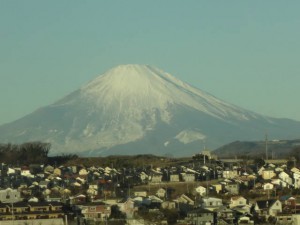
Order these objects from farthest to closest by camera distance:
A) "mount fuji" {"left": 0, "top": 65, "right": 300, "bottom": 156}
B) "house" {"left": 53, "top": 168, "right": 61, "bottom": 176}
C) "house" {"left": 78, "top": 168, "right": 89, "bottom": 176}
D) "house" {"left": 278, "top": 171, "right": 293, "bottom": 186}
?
"mount fuji" {"left": 0, "top": 65, "right": 300, "bottom": 156}
"house" {"left": 53, "top": 168, "right": 61, "bottom": 176}
"house" {"left": 78, "top": 168, "right": 89, "bottom": 176}
"house" {"left": 278, "top": 171, "right": 293, "bottom": 186}

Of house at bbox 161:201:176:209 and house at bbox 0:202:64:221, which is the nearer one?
house at bbox 0:202:64:221

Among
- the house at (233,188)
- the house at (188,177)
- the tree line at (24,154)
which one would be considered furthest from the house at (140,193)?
the tree line at (24,154)

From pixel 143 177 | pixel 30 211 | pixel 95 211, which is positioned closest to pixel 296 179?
pixel 143 177

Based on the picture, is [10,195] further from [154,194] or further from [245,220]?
[245,220]

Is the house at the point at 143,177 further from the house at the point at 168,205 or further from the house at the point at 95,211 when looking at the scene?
the house at the point at 95,211

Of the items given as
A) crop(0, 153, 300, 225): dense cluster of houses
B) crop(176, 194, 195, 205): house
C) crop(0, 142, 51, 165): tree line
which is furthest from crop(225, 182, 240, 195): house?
crop(0, 142, 51, 165): tree line

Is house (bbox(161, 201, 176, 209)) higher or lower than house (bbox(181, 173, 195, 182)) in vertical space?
lower

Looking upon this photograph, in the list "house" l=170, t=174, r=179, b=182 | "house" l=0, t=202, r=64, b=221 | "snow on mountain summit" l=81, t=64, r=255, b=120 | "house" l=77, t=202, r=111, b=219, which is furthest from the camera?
"snow on mountain summit" l=81, t=64, r=255, b=120

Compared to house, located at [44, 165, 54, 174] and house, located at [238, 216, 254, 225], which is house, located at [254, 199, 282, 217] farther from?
house, located at [44, 165, 54, 174]
